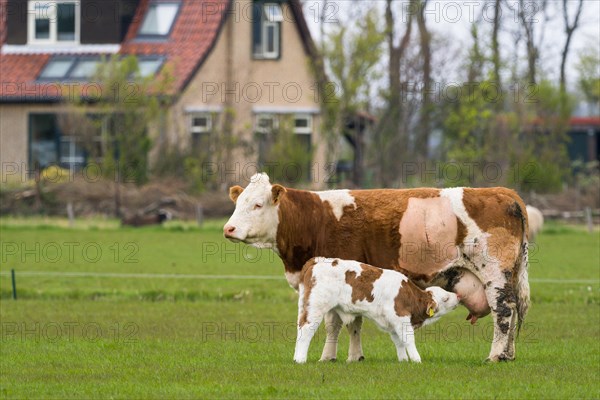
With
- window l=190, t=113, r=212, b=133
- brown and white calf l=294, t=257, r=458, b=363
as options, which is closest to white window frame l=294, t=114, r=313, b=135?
window l=190, t=113, r=212, b=133

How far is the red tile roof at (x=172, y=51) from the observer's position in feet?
165

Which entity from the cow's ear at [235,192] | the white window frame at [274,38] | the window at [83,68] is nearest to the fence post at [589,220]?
the white window frame at [274,38]

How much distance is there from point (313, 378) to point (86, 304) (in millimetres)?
11353

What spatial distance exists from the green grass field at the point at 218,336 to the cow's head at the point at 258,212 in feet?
4.79

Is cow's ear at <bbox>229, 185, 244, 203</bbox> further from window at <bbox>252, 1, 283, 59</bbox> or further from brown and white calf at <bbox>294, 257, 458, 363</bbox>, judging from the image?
window at <bbox>252, 1, 283, 59</bbox>

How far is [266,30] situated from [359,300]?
39.8 metres

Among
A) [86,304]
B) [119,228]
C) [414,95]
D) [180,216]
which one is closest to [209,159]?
[180,216]

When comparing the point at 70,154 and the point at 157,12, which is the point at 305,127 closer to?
the point at 157,12

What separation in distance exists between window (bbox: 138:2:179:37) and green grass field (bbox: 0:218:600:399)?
18.0 metres

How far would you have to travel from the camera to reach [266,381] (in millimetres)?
13273

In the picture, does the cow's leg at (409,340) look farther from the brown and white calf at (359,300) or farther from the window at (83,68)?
the window at (83,68)

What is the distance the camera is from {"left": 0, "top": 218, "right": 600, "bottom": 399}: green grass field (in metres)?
13.0

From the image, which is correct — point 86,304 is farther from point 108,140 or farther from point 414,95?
point 414,95

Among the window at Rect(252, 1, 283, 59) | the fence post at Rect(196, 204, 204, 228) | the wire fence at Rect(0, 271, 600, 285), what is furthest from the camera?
the window at Rect(252, 1, 283, 59)
